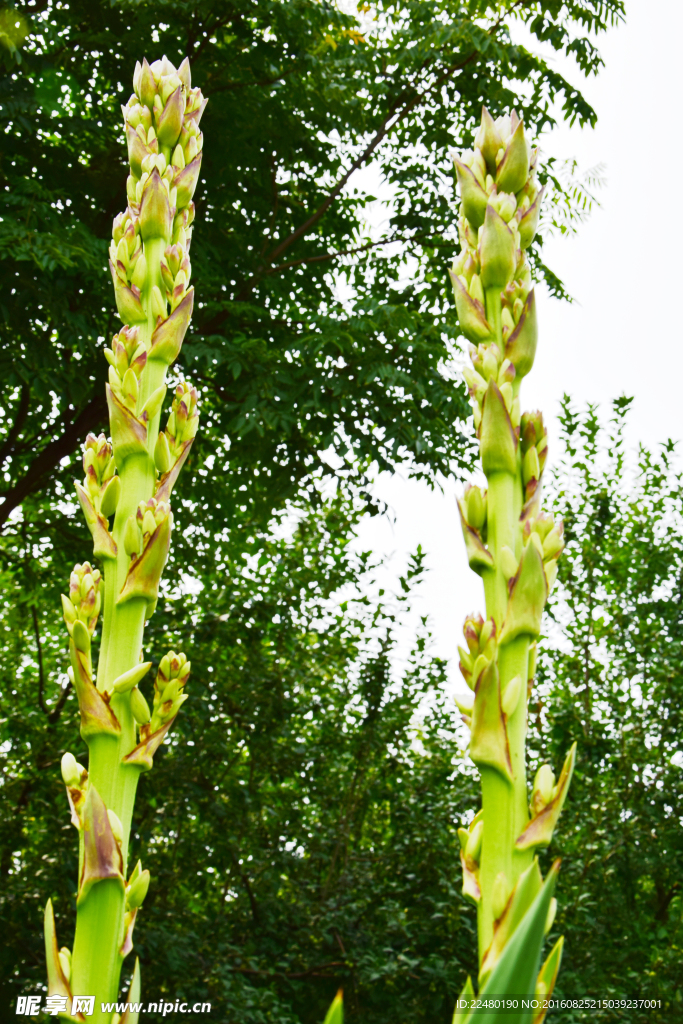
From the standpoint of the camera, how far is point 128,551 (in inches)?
40.2

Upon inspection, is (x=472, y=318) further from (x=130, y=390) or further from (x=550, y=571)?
(x=130, y=390)

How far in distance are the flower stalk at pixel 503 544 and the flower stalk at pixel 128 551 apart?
0.37 meters

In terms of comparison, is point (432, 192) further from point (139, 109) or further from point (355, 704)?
point (139, 109)

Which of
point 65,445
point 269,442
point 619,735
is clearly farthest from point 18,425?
point 619,735

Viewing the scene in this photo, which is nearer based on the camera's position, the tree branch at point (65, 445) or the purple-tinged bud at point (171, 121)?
the purple-tinged bud at point (171, 121)

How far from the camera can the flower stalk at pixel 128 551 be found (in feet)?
2.87

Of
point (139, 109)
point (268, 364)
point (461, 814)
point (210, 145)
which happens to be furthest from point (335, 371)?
point (139, 109)

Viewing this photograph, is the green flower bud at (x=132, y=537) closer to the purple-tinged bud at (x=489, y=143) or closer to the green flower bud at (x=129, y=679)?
the green flower bud at (x=129, y=679)

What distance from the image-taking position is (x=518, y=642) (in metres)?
0.77

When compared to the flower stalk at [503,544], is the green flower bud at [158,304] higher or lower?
higher

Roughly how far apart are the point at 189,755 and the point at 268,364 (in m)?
2.72

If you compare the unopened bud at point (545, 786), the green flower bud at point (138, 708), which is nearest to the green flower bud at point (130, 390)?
the green flower bud at point (138, 708)

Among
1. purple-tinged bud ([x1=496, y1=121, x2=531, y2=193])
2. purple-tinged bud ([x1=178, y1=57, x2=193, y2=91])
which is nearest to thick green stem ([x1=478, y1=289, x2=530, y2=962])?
purple-tinged bud ([x1=496, y1=121, x2=531, y2=193])

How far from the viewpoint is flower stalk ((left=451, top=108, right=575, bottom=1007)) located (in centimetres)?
71
